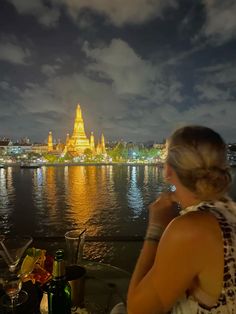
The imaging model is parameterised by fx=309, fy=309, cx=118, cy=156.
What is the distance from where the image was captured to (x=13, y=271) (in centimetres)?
165

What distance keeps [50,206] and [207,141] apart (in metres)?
22.0

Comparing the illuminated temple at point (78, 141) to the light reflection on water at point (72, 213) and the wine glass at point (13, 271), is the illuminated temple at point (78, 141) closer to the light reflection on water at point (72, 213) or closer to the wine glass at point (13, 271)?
the light reflection on water at point (72, 213)

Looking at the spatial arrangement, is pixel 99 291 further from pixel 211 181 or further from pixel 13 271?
pixel 211 181

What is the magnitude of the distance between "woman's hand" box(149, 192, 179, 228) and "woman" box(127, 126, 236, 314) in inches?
3.7

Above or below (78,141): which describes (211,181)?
below

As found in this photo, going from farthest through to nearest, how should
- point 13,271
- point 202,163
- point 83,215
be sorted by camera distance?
point 83,215 → point 13,271 → point 202,163

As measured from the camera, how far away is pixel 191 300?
3.85 ft

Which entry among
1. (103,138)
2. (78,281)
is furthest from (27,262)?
(103,138)

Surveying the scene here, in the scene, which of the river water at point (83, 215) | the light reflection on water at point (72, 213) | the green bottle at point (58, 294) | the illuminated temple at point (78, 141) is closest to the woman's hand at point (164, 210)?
the green bottle at point (58, 294)

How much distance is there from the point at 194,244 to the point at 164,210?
36 centimetres

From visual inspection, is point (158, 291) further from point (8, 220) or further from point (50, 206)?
point (50, 206)

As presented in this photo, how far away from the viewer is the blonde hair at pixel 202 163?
1.18 meters

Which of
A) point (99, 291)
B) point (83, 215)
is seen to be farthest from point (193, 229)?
point (83, 215)

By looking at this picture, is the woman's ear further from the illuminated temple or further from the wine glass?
the illuminated temple
